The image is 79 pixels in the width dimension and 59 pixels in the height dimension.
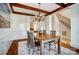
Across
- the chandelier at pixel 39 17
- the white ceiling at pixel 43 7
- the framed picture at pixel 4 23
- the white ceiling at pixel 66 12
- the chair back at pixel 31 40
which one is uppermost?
the white ceiling at pixel 43 7

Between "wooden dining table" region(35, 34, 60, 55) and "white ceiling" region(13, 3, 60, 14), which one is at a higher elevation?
"white ceiling" region(13, 3, 60, 14)

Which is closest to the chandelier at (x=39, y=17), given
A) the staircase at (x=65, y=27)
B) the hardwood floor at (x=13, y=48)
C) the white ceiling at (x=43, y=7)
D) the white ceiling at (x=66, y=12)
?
the white ceiling at (x=43, y=7)

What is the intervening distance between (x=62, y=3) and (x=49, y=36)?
0.79m

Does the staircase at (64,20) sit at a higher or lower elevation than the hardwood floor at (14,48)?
higher

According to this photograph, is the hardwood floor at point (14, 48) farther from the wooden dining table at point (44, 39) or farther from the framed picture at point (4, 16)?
the framed picture at point (4, 16)

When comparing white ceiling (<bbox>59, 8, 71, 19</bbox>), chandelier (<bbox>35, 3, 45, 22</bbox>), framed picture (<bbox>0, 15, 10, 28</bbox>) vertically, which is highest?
white ceiling (<bbox>59, 8, 71, 19</bbox>)

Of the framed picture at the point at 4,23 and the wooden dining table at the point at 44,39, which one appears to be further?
the wooden dining table at the point at 44,39

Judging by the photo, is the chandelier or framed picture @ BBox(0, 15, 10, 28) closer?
framed picture @ BBox(0, 15, 10, 28)

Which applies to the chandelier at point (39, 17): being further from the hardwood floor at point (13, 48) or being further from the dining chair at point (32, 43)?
the hardwood floor at point (13, 48)

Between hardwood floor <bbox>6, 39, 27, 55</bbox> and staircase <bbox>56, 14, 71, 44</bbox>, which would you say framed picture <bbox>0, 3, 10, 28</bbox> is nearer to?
hardwood floor <bbox>6, 39, 27, 55</bbox>

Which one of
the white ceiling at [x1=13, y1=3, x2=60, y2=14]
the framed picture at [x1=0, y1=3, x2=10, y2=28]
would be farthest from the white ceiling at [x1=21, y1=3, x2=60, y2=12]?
the framed picture at [x1=0, y1=3, x2=10, y2=28]

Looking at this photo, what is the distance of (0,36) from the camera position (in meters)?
1.99

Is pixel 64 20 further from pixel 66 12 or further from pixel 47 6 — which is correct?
pixel 47 6
